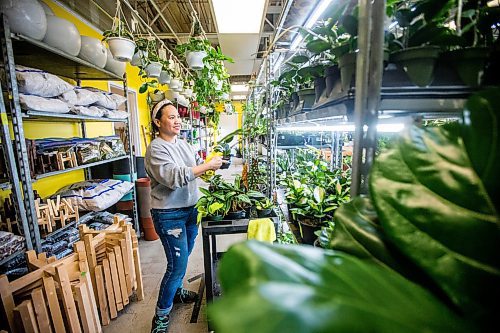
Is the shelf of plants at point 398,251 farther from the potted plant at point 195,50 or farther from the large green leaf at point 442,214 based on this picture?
the potted plant at point 195,50

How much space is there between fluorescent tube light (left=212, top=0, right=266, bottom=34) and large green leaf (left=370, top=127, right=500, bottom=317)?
Answer: 2.27m

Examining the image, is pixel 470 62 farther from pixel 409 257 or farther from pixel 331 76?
pixel 409 257

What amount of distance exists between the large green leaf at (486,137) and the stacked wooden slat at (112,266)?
2.28 metres

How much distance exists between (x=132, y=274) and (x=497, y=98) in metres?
2.59

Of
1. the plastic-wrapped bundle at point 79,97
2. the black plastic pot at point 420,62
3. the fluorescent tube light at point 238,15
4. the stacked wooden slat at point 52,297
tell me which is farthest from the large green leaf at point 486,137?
the plastic-wrapped bundle at point 79,97

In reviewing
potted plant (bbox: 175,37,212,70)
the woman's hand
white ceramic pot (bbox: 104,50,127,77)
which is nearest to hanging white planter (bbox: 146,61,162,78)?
white ceramic pot (bbox: 104,50,127,77)

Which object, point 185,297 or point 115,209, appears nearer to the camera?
point 185,297

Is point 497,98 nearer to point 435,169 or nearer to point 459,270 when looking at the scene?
point 435,169

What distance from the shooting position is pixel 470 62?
0.66 m

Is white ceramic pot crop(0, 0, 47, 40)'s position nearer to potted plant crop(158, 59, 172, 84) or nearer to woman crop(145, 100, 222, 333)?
woman crop(145, 100, 222, 333)

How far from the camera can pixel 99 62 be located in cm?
265

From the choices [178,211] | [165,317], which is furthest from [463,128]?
[165,317]

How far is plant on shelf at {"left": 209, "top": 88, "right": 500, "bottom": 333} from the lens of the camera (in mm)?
208

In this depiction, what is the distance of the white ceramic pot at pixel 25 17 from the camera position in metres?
1.64
